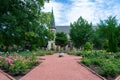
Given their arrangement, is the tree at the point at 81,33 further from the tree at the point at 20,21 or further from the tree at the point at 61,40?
the tree at the point at 20,21

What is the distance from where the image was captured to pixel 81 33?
73.7 meters

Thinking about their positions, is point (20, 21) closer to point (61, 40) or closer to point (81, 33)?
point (81, 33)

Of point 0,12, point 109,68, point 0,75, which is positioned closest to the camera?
point 0,75

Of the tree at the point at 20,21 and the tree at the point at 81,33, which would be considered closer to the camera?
the tree at the point at 20,21

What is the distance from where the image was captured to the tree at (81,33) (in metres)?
73.7

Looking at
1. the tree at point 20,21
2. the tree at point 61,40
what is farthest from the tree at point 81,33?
the tree at point 20,21

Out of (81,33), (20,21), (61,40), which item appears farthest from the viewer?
(61,40)

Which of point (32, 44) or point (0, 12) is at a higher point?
point (0, 12)

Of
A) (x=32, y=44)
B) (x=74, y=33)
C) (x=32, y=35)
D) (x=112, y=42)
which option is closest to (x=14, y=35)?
(x=32, y=35)

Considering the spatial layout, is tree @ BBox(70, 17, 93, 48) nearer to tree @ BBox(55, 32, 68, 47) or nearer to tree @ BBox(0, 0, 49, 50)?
tree @ BBox(55, 32, 68, 47)

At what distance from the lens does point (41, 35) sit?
32125mm

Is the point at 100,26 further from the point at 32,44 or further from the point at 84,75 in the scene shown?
the point at 84,75

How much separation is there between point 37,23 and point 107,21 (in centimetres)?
4652

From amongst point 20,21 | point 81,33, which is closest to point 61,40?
point 81,33
